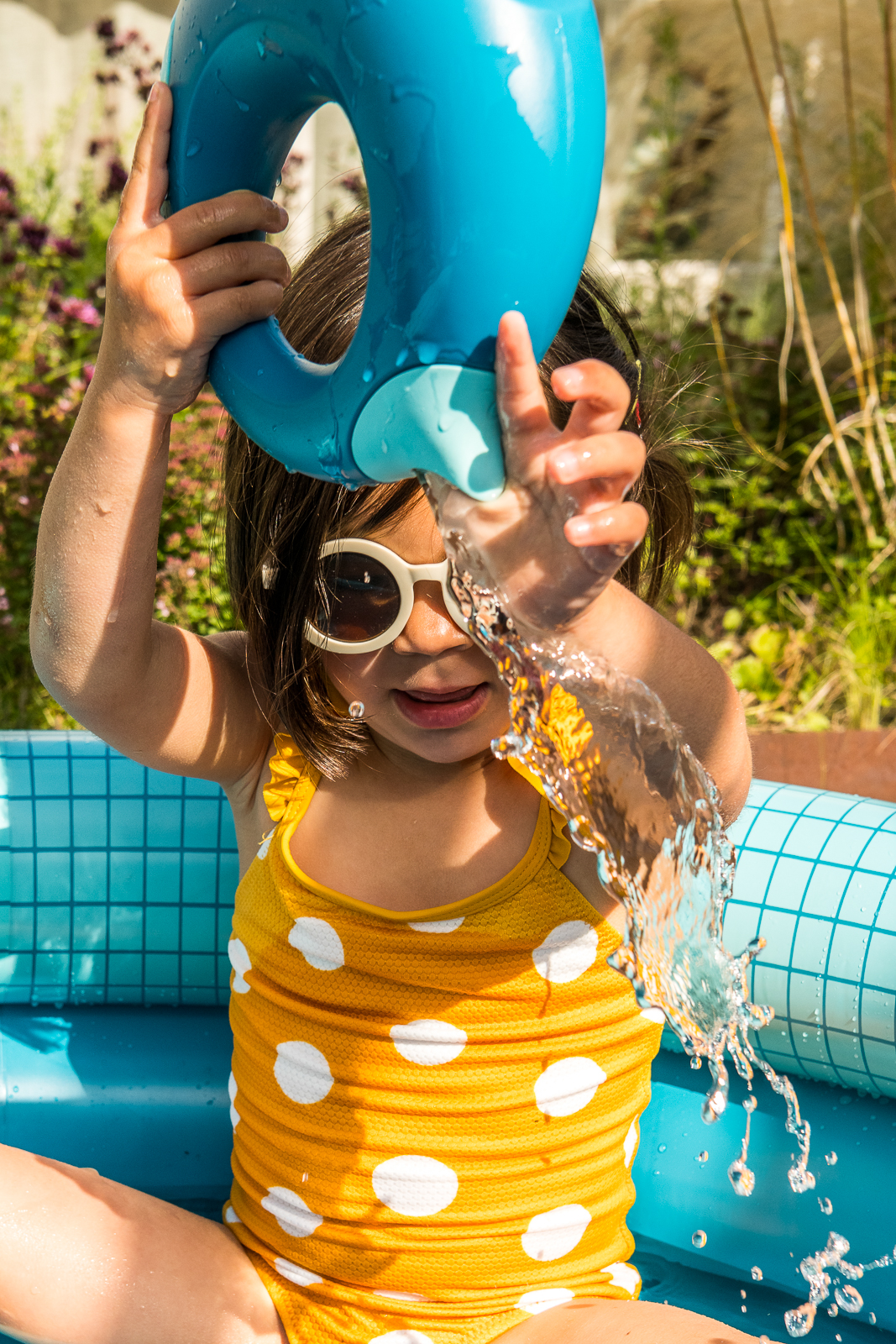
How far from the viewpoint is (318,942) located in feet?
5.82

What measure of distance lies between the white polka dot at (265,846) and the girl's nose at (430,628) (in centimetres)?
45

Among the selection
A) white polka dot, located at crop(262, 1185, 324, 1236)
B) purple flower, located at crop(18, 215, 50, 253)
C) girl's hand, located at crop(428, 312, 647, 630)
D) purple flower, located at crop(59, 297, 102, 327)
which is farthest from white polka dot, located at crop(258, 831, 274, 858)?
purple flower, located at crop(18, 215, 50, 253)

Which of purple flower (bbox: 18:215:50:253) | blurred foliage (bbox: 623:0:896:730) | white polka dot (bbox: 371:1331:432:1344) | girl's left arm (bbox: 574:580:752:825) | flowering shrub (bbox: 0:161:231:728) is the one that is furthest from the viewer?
blurred foliage (bbox: 623:0:896:730)

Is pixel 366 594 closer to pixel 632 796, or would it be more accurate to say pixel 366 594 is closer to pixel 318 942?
pixel 632 796

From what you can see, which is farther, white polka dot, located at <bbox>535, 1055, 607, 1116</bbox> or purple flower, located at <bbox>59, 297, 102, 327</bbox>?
purple flower, located at <bbox>59, 297, 102, 327</bbox>

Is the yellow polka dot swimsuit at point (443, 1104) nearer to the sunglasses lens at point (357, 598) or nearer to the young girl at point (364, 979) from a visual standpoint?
the young girl at point (364, 979)

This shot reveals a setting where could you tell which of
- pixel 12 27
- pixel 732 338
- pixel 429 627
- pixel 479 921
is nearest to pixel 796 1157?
pixel 479 921

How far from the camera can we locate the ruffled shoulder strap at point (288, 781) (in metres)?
1.86

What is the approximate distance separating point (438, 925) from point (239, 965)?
0.35m

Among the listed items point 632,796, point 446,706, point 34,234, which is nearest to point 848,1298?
point 632,796

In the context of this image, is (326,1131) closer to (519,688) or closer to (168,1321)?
(168,1321)

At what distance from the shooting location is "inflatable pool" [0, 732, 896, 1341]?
202 cm

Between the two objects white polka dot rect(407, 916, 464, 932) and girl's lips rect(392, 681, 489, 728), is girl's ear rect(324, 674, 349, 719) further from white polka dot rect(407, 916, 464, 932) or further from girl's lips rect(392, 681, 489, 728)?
white polka dot rect(407, 916, 464, 932)

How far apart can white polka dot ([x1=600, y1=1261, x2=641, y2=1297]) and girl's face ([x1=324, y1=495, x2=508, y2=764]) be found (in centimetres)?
80
